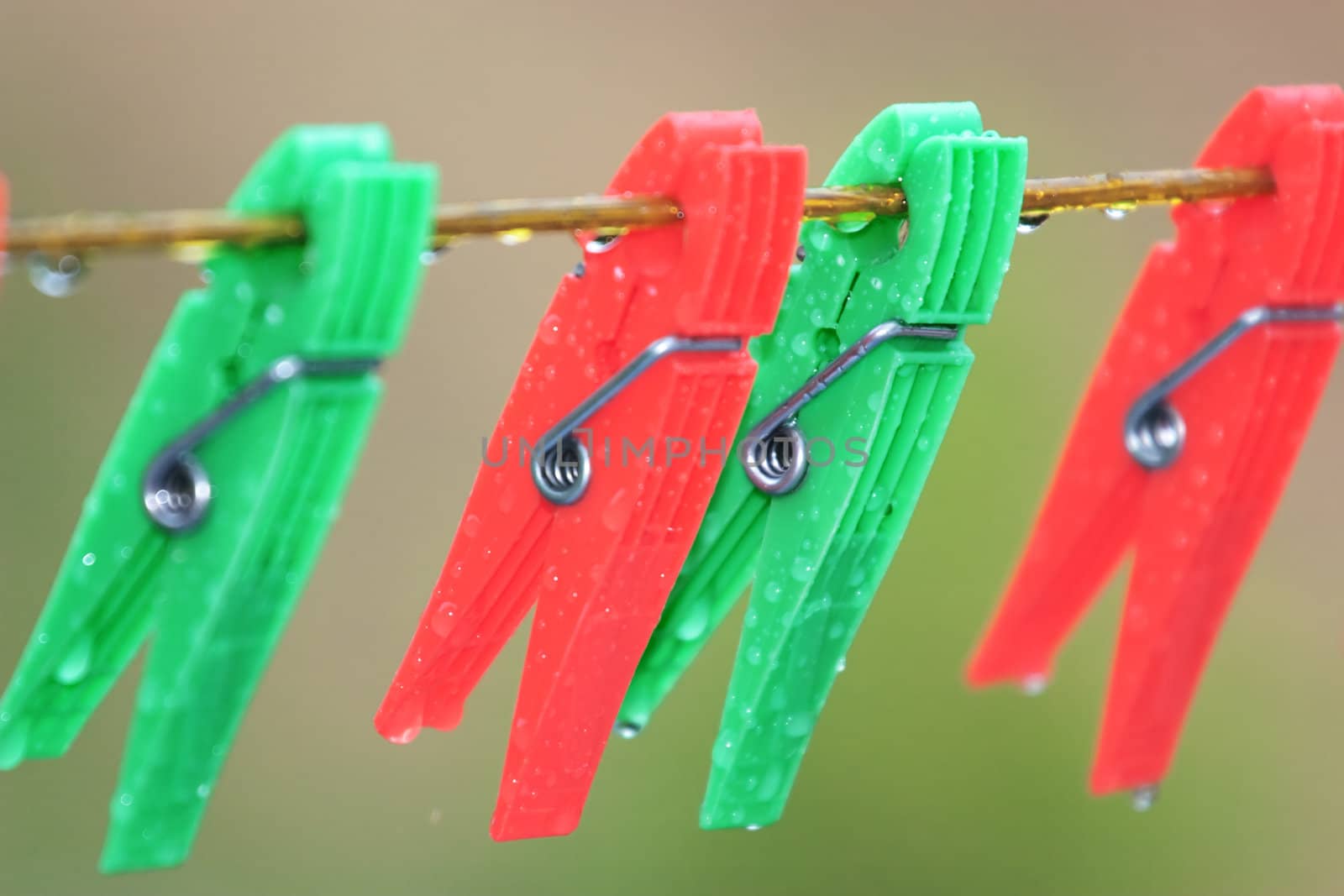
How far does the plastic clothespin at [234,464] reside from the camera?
2.26 ft

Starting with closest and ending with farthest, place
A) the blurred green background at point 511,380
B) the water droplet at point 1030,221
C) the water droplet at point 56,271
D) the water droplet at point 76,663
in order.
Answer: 1. the water droplet at point 56,271
2. the water droplet at point 76,663
3. the water droplet at point 1030,221
4. the blurred green background at point 511,380

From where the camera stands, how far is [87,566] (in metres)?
0.75

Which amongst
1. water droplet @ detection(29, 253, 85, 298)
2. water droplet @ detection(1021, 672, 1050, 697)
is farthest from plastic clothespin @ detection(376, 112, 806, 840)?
water droplet @ detection(1021, 672, 1050, 697)

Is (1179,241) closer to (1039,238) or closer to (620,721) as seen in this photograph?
(620,721)

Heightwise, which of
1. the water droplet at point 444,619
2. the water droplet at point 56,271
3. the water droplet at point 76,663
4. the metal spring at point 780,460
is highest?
the metal spring at point 780,460

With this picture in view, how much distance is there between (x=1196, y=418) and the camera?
1.02 metres

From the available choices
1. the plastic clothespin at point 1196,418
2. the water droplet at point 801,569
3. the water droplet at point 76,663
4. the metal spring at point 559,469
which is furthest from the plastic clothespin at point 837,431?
the water droplet at point 76,663

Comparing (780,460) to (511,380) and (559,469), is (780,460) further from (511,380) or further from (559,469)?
(511,380)

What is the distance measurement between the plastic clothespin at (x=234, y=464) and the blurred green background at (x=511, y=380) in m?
0.42

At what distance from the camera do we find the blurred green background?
1159 mm

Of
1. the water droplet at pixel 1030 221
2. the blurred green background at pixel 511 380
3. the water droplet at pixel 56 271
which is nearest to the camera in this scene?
the water droplet at pixel 56 271

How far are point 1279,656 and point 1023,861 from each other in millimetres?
383

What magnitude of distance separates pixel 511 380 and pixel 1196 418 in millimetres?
577

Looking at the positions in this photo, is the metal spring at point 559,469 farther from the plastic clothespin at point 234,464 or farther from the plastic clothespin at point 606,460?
the plastic clothespin at point 234,464
